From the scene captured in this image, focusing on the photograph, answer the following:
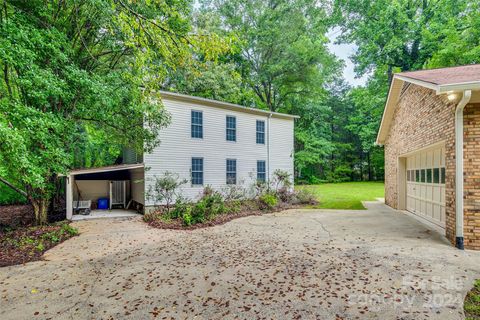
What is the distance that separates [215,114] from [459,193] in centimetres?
1002

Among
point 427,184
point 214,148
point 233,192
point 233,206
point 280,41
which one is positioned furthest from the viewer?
point 280,41

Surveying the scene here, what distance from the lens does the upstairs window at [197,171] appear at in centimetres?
1233

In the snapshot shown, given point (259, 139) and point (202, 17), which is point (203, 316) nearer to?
point (259, 139)

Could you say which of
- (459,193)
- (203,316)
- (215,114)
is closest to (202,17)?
(215,114)

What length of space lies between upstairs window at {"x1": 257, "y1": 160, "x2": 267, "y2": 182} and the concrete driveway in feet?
22.8

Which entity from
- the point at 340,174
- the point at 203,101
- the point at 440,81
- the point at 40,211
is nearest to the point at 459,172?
the point at 440,81

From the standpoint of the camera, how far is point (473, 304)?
3.33m

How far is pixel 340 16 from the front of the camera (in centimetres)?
2094

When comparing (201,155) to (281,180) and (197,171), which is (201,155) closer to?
(197,171)

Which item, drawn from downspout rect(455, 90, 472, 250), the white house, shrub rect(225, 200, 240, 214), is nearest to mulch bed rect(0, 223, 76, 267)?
the white house

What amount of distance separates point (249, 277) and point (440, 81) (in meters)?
5.91

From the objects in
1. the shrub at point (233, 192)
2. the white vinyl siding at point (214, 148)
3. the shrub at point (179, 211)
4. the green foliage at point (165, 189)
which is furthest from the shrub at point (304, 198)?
the shrub at point (179, 211)

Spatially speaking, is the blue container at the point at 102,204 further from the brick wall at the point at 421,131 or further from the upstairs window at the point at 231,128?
the brick wall at the point at 421,131

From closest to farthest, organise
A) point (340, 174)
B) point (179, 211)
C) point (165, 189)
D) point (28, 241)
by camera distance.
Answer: point (28, 241)
point (179, 211)
point (165, 189)
point (340, 174)
